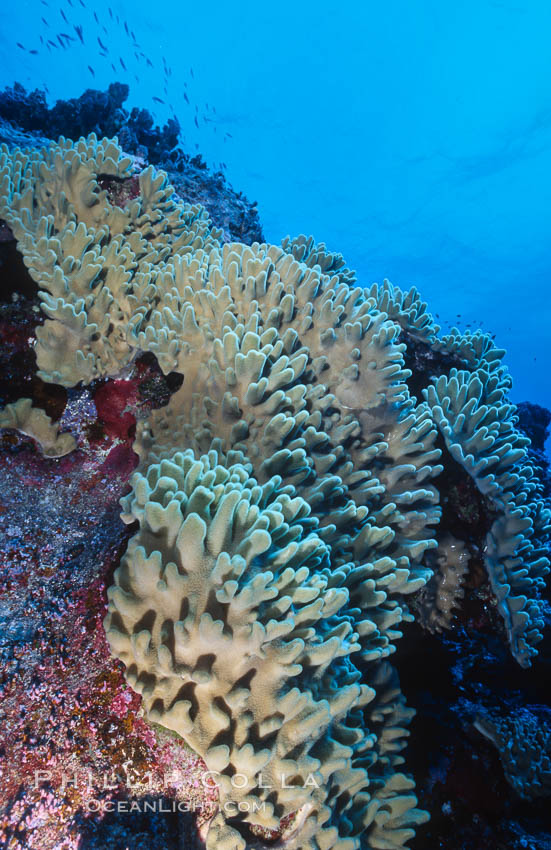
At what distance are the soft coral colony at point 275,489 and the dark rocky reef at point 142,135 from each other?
350 cm

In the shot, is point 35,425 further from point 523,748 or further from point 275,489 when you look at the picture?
point 523,748

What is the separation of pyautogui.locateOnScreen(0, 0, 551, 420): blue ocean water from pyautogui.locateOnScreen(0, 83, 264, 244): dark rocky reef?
57.5m

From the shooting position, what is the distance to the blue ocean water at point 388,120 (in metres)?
57.6

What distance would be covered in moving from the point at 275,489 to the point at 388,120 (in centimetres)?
8529

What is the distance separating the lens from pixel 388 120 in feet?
225

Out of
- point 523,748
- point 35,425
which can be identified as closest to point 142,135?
point 35,425

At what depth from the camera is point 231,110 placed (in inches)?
2847

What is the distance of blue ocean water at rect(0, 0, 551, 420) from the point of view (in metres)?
57.6

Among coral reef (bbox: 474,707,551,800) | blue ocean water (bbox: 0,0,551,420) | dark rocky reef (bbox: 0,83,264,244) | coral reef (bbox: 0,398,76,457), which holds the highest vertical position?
blue ocean water (bbox: 0,0,551,420)

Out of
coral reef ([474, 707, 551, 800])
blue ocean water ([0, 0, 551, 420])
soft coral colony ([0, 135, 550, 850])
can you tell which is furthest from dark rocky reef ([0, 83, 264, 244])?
blue ocean water ([0, 0, 551, 420])

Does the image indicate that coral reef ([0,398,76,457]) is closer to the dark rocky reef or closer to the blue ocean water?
the dark rocky reef

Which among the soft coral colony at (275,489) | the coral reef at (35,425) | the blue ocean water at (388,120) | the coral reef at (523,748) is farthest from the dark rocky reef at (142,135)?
the blue ocean water at (388,120)

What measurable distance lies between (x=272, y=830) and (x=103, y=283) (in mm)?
3833

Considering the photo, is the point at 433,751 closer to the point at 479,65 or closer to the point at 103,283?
the point at 103,283
